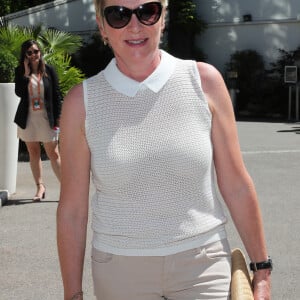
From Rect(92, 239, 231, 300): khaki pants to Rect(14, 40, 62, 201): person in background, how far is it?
20.7 feet

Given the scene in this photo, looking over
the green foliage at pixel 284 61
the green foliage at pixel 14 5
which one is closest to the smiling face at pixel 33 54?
the green foliage at pixel 284 61

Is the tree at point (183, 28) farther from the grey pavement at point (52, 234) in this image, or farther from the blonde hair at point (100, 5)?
the blonde hair at point (100, 5)

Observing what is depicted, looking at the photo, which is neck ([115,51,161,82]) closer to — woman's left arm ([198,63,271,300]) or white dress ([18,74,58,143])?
woman's left arm ([198,63,271,300])

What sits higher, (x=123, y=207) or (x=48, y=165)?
(x=123, y=207)

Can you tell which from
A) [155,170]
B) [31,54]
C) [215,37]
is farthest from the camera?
[215,37]

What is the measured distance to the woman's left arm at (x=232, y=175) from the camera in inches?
96.3

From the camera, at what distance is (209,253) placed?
7.77ft

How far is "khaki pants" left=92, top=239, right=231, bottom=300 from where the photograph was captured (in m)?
2.32

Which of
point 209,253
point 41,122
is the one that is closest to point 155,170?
point 209,253

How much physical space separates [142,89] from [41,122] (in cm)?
631

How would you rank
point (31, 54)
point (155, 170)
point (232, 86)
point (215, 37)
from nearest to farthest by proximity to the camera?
point (155, 170) < point (31, 54) < point (232, 86) < point (215, 37)

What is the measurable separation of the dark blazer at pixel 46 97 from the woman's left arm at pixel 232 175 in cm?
620

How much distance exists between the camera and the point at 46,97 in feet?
28.3

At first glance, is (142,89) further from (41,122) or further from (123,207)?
(41,122)
